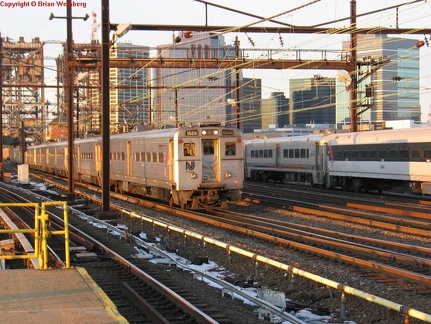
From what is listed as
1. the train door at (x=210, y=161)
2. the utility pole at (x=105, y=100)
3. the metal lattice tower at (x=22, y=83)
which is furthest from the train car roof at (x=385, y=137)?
the metal lattice tower at (x=22, y=83)

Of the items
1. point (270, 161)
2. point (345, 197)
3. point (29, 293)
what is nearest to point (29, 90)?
point (270, 161)

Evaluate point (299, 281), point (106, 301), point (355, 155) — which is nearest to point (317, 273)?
point (299, 281)

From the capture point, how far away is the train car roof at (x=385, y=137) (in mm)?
27078

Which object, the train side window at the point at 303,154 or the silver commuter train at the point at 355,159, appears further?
the train side window at the point at 303,154

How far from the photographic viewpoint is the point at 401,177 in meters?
28.3

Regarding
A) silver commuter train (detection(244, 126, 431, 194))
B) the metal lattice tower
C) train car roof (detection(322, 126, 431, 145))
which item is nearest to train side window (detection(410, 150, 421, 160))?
silver commuter train (detection(244, 126, 431, 194))

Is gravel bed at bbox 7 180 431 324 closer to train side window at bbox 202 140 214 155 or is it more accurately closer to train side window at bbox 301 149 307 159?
train side window at bbox 202 140 214 155

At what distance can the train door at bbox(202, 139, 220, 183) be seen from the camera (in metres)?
23.2

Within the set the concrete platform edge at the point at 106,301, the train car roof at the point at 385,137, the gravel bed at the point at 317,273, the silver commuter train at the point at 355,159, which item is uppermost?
the train car roof at the point at 385,137

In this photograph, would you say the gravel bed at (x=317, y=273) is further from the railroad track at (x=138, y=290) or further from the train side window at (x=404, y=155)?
the train side window at (x=404, y=155)

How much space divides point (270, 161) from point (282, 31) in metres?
20.5

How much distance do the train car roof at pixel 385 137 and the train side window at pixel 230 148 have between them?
8.16 m

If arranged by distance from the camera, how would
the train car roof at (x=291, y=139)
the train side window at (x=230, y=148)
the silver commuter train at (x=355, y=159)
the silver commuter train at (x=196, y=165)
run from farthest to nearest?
1. the train car roof at (x=291, y=139)
2. the silver commuter train at (x=355, y=159)
3. the train side window at (x=230, y=148)
4. the silver commuter train at (x=196, y=165)

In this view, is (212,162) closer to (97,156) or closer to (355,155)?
(355,155)
